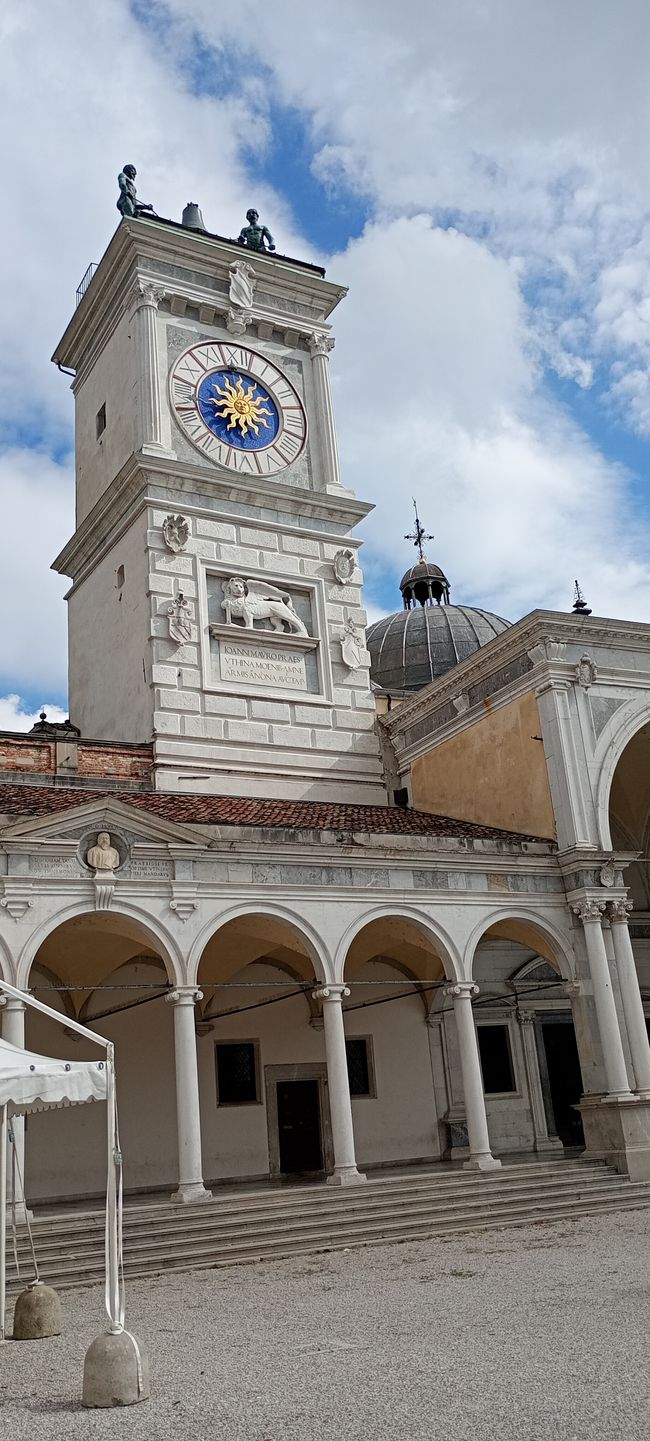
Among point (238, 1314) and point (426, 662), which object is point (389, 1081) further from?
point (426, 662)

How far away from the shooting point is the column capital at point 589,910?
20.7 meters

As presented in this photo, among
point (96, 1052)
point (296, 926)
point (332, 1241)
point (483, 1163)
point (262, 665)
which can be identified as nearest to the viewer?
point (332, 1241)

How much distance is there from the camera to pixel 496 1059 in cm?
2408

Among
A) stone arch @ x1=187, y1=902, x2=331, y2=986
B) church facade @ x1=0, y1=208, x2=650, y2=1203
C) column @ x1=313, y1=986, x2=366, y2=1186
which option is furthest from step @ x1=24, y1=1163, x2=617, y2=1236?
stone arch @ x1=187, y1=902, x2=331, y2=986

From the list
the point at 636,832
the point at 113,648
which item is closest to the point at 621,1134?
the point at 636,832

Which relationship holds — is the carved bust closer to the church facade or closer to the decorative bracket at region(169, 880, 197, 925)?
the church facade

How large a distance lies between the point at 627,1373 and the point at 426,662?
28373 mm

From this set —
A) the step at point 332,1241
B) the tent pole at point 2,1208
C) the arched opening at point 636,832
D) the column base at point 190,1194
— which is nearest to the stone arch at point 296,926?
the column base at point 190,1194

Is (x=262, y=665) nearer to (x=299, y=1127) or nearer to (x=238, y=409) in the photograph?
(x=238, y=409)

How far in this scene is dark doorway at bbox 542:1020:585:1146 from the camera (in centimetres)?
2431

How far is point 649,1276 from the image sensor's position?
37.0ft

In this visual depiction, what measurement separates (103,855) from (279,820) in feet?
12.6

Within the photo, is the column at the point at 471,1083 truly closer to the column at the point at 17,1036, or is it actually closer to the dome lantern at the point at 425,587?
the column at the point at 17,1036

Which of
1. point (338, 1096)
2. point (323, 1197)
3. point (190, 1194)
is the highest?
point (338, 1096)
